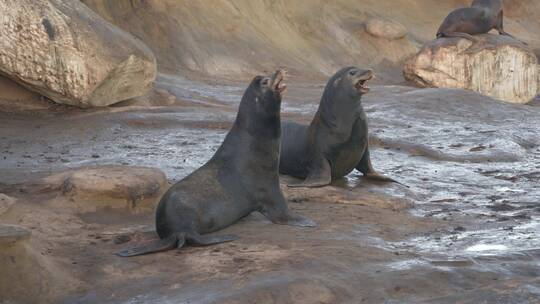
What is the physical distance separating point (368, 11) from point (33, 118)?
1630 cm

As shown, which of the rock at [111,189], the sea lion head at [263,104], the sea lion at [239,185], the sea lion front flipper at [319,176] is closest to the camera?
the sea lion at [239,185]

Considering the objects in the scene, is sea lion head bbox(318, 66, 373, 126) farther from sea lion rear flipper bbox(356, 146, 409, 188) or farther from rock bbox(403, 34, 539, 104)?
rock bbox(403, 34, 539, 104)

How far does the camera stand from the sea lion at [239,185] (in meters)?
6.23

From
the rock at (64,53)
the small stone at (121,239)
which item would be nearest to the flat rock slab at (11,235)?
the small stone at (121,239)

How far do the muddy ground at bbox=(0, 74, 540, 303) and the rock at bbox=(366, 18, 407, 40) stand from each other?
41.9 feet

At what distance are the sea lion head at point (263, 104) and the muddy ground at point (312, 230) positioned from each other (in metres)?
0.71

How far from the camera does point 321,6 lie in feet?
84.2

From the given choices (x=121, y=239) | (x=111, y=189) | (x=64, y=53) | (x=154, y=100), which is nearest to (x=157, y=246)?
(x=121, y=239)

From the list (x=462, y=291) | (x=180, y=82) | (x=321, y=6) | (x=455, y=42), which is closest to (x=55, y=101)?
(x=180, y=82)

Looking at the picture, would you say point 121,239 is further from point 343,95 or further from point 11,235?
point 343,95

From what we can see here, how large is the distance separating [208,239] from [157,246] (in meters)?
0.34

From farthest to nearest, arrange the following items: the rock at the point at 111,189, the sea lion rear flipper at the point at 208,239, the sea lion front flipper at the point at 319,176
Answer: the sea lion front flipper at the point at 319,176 → the rock at the point at 111,189 → the sea lion rear flipper at the point at 208,239

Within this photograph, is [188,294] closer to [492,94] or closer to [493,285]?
[493,285]

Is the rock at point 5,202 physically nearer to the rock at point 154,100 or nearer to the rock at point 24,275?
the rock at point 24,275
